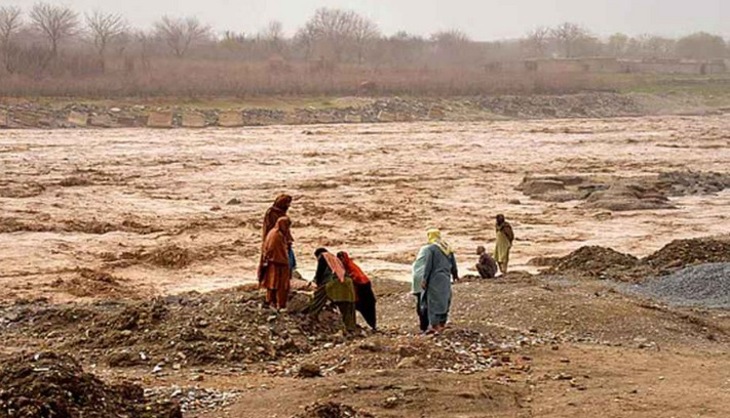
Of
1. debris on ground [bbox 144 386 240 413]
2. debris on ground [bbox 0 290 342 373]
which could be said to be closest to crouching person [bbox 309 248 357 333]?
debris on ground [bbox 0 290 342 373]

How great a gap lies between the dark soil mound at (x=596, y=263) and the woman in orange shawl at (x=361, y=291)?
5865mm

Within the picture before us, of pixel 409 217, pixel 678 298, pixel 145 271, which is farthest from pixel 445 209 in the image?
pixel 678 298

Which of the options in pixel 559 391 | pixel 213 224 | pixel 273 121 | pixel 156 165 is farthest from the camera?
pixel 273 121

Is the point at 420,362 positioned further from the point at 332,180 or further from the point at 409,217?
the point at 332,180

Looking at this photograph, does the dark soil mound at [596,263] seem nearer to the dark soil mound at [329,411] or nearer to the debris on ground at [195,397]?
the debris on ground at [195,397]

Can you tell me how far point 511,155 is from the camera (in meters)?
41.8

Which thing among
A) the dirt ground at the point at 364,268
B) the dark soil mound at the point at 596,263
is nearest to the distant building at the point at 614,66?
the dirt ground at the point at 364,268

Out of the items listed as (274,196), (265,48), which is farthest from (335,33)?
(274,196)

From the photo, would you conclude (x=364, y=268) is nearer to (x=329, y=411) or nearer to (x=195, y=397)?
(x=195, y=397)

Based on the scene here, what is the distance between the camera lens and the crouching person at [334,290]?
36.2 ft

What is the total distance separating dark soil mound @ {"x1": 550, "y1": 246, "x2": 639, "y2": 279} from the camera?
16.5m

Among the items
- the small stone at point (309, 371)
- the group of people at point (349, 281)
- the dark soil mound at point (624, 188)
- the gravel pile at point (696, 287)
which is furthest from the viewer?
the dark soil mound at point (624, 188)

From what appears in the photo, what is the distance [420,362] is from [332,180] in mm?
22383

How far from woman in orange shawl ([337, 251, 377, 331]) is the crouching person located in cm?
10
